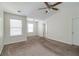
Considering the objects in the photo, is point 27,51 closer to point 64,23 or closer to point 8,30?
point 8,30

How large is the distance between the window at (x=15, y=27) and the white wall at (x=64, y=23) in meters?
3.26

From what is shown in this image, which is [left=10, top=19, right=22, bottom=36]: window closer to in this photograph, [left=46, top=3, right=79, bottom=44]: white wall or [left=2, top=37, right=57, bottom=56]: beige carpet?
[left=2, top=37, right=57, bottom=56]: beige carpet

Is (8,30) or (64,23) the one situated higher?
(64,23)

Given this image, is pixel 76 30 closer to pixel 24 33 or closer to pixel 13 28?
pixel 24 33

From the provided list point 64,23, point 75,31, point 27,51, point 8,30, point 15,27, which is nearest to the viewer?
point 27,51

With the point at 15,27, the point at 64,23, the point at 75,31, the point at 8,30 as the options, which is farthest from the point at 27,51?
the point at 64,23

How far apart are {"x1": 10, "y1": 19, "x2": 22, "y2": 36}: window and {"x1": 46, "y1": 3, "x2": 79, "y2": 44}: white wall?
3264 millimetres

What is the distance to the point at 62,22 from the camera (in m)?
5.76

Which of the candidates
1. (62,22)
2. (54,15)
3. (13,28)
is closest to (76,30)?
(62,22)

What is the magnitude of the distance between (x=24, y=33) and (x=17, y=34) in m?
0.71

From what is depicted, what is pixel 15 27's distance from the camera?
5.80 meters

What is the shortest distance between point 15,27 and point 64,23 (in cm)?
415

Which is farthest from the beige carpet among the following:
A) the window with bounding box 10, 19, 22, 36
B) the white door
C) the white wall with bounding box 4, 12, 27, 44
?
the white door

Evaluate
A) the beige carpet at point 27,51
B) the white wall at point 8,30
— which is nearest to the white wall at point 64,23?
the beige carpet at point 27,51
